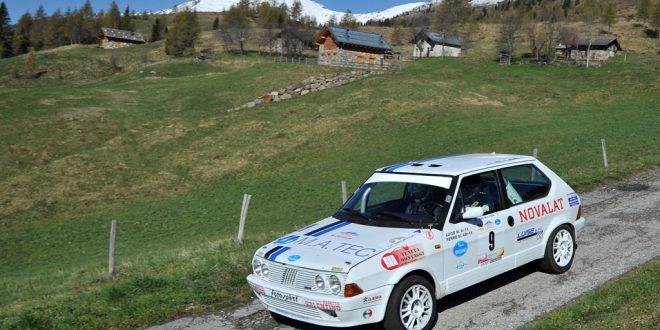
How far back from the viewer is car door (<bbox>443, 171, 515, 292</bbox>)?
23.2ft

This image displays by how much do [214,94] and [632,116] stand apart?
34569 millimetres

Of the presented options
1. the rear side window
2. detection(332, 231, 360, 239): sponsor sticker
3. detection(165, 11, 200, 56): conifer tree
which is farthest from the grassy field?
detection(165, 11, 200, 56): conifer tree

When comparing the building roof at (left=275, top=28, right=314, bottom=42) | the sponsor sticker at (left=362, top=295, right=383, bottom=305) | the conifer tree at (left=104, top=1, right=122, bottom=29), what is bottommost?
the sponsor sticker at (left=362, top=295, right=383, bottom=305)

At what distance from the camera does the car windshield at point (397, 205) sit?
23.8 feet

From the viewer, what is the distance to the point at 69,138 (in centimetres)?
3597

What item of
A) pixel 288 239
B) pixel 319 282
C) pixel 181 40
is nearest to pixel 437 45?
pixel 181 40

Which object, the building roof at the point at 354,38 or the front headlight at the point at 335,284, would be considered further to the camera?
the building roof at the point at 354,38

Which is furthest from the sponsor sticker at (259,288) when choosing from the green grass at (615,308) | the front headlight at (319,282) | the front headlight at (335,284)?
the green grass at (615,308)

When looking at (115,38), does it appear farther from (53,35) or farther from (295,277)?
(295,277)

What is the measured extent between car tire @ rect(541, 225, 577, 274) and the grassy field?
4880mm

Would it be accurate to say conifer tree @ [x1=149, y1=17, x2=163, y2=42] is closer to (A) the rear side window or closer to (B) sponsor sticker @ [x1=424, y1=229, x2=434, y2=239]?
(A) the rear side window

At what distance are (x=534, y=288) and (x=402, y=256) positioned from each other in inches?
113

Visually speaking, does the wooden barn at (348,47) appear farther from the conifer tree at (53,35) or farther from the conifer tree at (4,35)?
the conifer tree at (53,35)

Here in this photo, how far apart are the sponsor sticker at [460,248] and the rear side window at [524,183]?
1404 millimetres
